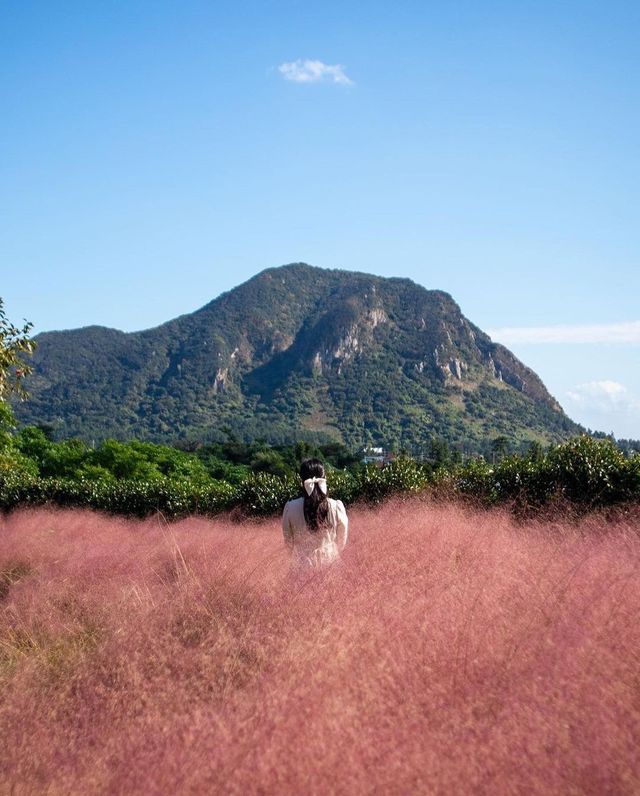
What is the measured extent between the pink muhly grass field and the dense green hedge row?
6.12 metres

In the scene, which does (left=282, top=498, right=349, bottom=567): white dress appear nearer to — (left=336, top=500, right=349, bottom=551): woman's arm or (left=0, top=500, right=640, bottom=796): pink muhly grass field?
(left=336, top=500, right=349, bottom=551): woman's arm

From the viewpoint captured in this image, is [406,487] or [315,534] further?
[406,487]

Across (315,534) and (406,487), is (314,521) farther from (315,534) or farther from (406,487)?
(406,487)

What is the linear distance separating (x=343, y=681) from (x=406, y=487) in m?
10.6

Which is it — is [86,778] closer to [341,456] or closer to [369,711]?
[369,711]

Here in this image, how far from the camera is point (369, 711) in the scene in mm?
2834

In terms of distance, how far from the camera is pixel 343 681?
10.1 feet

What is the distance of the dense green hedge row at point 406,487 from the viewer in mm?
11211

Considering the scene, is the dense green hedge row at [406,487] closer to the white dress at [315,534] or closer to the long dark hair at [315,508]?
the white dress at [315,534]

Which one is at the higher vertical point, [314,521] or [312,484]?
[312,484]

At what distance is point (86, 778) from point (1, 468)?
20.2 meters

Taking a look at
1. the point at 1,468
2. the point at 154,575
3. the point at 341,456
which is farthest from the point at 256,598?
the point at 341,456

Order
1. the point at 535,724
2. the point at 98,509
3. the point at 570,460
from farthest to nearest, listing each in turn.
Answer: the point at 98,509, the point at 570,460, the point at 535,724

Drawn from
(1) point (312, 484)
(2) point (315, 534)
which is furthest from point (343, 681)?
(1) point (312, 484)
